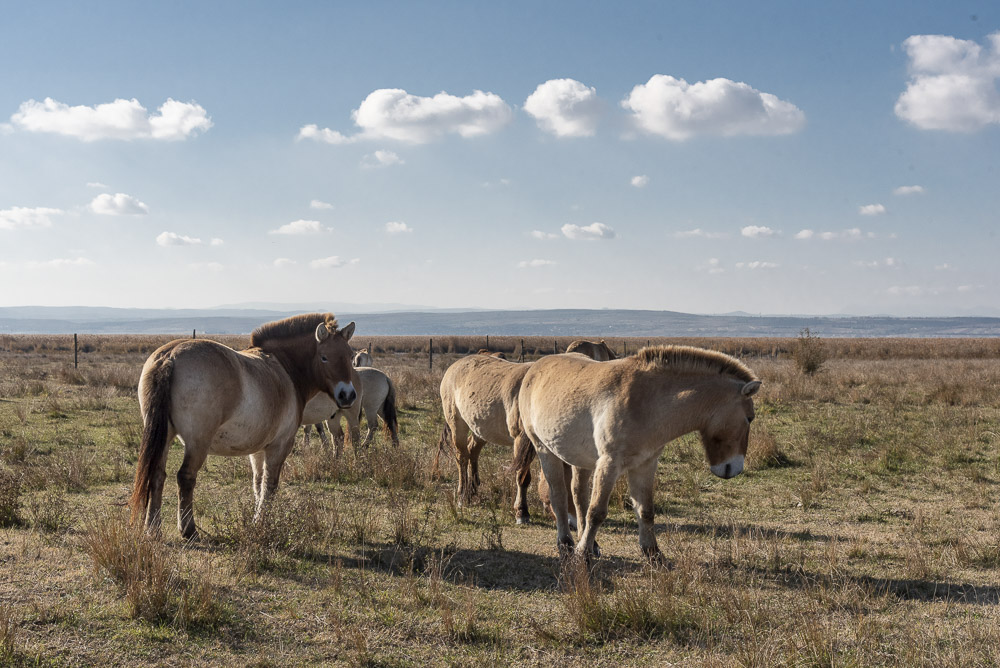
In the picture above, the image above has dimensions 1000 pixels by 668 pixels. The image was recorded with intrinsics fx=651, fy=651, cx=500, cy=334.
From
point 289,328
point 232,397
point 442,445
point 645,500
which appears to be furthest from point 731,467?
point 442,445

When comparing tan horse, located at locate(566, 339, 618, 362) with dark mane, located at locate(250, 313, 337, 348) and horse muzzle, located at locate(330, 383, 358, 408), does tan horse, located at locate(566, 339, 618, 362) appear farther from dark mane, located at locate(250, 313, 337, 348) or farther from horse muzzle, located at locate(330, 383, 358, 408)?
dark mane, located at locate(250, 313, 337, 348)

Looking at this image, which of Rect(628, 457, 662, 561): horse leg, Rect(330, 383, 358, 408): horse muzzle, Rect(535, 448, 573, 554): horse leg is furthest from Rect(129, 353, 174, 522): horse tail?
Rect(628, 457, 662, 561): horse leg

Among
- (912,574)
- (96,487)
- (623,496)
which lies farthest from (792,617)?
(96,487)

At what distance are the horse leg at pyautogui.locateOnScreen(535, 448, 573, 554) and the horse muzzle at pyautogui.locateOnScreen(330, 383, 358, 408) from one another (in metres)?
2.07

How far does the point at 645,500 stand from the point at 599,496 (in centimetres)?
63

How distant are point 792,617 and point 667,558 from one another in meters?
1.36

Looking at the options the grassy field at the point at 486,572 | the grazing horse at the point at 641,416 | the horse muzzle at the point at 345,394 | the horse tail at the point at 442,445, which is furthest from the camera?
the horse tail at the point at 442,445

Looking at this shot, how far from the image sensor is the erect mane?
18.8ft

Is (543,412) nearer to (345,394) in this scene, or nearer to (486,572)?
(486,572)

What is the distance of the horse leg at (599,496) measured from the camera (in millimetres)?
5504

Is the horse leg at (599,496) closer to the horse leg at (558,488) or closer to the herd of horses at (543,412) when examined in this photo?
the herd of horses at (543,412)

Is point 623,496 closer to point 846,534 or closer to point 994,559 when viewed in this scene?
point 846,534

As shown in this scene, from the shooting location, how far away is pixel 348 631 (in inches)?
168

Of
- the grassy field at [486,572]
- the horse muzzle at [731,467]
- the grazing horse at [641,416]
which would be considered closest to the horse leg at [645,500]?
the grazing horse at [641,416]
